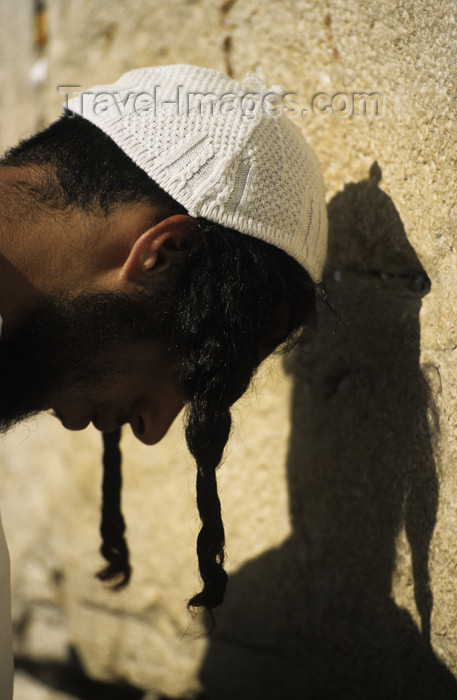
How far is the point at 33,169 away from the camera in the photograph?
56.1 inches

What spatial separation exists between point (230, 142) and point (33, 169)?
0.38m

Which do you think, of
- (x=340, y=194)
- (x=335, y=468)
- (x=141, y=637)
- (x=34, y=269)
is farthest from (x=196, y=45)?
(x=141, y=637)

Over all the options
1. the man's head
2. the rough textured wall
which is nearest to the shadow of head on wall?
the rough textured wall

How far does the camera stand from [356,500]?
5.86 ft

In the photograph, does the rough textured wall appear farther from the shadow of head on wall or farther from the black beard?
the black beard

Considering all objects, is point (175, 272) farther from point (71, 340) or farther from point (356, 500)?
point (356, 500)

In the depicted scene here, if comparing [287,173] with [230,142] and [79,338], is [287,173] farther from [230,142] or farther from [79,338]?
[79,338]

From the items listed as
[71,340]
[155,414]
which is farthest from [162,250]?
[155,414]

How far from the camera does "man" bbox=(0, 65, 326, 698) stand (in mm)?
1369

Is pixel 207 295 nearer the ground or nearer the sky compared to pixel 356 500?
nearer the sky

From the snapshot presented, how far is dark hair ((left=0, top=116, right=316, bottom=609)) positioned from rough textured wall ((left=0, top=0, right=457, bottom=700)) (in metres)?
0.28

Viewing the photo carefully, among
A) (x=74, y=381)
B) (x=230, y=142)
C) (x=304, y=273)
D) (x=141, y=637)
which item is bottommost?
(x=141, y=637)

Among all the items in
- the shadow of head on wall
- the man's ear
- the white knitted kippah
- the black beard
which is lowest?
the shadow of head on wall

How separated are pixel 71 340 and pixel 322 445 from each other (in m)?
0.74
